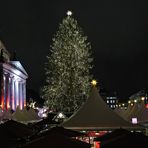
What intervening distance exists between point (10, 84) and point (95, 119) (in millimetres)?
81479

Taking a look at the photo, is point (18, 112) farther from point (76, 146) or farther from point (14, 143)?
point (76, 146)

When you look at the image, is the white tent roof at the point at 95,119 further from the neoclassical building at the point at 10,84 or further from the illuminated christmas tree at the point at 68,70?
the neoclassical building at the point at 10,84

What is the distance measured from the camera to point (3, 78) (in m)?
92.1

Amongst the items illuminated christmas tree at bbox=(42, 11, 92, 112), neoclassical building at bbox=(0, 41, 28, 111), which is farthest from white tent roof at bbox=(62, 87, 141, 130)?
neoclassical building at bbox=(0, 41, 28, 111)

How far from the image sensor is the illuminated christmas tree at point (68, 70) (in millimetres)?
60812

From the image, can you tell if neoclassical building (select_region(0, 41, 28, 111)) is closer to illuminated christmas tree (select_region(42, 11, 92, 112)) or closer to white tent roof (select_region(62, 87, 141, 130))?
illuminated christmas tree (select_region(42, 11, 92, 112))

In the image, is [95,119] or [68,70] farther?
[68,70]

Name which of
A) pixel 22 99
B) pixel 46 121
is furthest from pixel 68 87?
pixel 22 99

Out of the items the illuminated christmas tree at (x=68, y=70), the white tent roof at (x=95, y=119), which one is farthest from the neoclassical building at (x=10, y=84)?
the white tent roof at (x=95, y=119)

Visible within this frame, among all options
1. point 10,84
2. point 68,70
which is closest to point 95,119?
point 68,70

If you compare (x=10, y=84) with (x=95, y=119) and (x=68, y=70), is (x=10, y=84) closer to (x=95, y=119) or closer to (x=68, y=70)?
(x=68, y=70)

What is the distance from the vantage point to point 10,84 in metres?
103

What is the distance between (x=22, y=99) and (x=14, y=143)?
106 metres

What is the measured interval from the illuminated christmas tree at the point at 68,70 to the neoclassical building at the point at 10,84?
1028 inches
